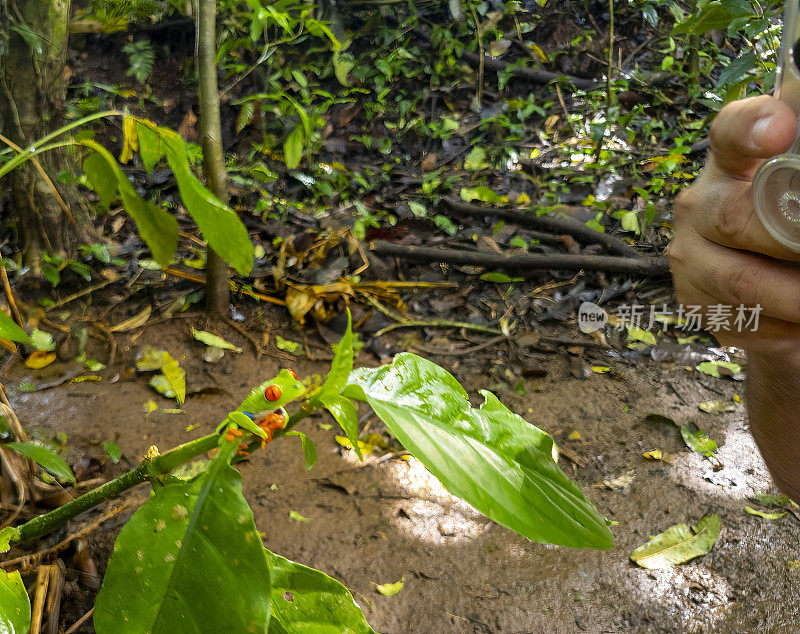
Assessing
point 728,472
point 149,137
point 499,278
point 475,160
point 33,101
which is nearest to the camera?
point 149,137

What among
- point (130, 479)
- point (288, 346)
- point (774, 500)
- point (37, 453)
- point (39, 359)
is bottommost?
point (774, 500)

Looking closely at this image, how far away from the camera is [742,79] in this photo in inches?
65.8

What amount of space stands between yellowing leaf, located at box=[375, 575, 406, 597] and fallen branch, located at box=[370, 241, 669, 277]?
1446 millimetres

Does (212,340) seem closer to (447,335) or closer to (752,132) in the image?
(447,335)

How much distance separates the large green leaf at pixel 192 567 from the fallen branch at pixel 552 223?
224cm

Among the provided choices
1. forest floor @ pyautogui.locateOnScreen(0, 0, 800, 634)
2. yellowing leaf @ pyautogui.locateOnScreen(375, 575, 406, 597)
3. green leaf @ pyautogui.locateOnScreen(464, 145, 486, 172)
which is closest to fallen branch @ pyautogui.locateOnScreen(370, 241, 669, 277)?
forest floor @ pyautogui.locateOnScreen(0, 0, 800, 634)

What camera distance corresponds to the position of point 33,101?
1853mm

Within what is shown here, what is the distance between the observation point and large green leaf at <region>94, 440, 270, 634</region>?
515mm

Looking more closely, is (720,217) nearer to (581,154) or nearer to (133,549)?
(133,549)

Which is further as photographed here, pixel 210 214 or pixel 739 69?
pixel 739 69

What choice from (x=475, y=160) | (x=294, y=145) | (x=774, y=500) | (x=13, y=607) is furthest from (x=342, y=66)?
(x=13, y=607)

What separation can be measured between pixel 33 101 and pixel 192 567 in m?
1.81

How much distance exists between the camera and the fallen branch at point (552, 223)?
2543 millimetres

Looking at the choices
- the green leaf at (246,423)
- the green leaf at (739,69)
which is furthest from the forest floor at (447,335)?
the green leaf at (739,69)
